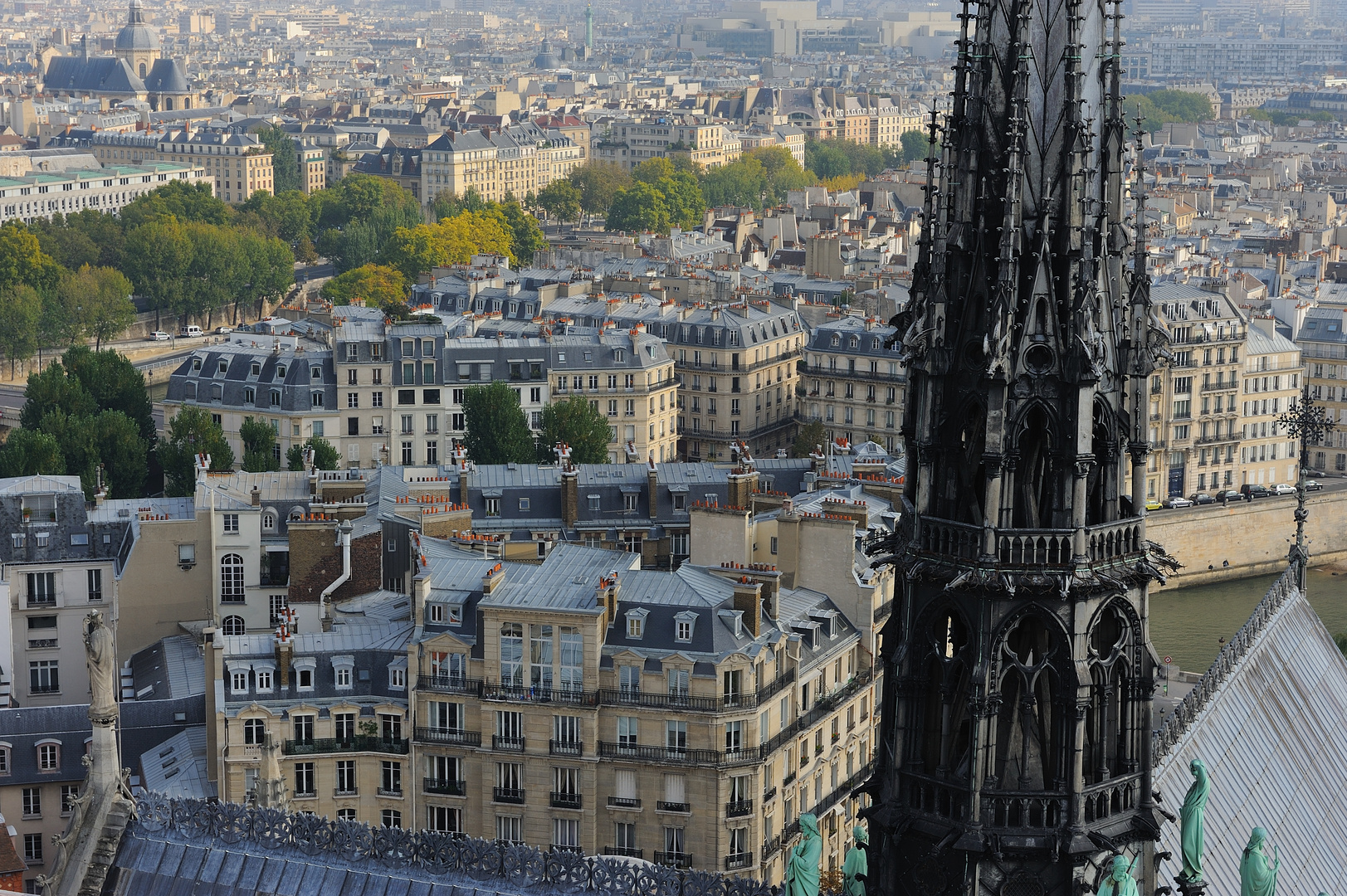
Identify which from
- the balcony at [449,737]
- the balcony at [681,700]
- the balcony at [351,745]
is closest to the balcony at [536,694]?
the balcony at [681,700]

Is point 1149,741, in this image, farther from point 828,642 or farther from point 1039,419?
point 828,642

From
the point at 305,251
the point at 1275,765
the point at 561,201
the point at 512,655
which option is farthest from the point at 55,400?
the point at 561,201

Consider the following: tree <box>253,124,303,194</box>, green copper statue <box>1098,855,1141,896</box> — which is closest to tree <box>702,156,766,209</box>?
tree <box>253,124,303,194</box>

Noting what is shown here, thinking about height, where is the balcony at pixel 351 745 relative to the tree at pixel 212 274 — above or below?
above

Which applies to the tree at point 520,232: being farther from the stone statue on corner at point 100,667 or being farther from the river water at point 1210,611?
the stone statue on corner at point 100,667

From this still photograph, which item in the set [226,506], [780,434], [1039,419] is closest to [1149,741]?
[1039,419]

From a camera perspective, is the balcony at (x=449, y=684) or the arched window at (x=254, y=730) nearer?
the arched window at (x=254, y=730)

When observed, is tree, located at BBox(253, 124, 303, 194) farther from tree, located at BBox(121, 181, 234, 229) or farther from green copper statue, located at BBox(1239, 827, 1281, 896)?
Result: green copper statue, located at BBox(1239, 827, 1281, 896)
